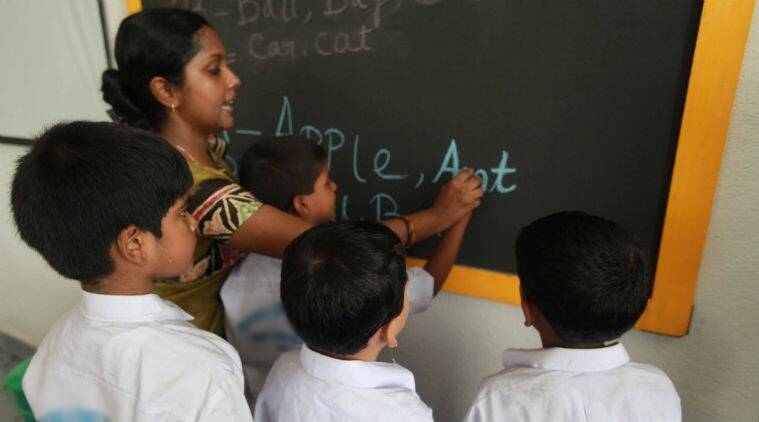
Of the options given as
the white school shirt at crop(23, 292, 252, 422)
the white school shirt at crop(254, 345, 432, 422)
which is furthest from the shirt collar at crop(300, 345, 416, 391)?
the white school shirt at crop(23, 292, 252, 422)

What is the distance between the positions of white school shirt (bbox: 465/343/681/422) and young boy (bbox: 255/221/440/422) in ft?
0.38

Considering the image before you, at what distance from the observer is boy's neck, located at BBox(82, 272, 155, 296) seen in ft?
2.46

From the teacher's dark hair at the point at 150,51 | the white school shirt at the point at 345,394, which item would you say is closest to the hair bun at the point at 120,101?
the teacher's dark hair at the point at 150,51

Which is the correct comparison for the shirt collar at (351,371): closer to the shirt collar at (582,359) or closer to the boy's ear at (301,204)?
the shirt collar at (582,359)

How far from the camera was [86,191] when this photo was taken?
0.69 m

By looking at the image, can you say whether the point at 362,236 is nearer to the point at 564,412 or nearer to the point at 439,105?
the point at 564,412

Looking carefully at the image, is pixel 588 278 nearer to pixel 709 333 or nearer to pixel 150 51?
pixel 709 333

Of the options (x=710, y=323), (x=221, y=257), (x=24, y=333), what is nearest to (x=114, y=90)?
(x=221, y=257)

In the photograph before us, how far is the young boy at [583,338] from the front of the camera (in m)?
0.72

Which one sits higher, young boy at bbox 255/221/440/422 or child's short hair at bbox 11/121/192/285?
child's short hair at bbox 11/121/192/285

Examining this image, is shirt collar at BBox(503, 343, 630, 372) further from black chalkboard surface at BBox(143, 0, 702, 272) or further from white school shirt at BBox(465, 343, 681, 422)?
black chalkboard surface at BBox(143, 0, 702, 272)

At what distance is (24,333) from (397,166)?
2.15 meters

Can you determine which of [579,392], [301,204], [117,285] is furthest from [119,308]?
[579,392]

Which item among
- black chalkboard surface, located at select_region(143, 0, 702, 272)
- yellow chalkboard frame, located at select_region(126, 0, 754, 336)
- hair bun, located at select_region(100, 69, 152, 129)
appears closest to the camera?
yellow chalkboard frame, located at select_region(126, 0, 754, 336)
